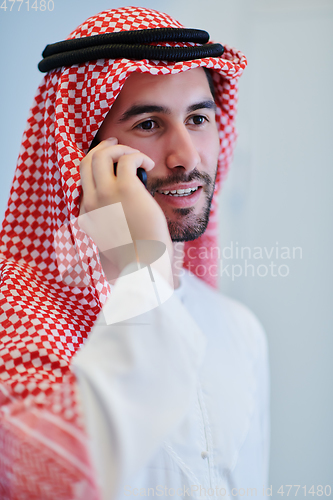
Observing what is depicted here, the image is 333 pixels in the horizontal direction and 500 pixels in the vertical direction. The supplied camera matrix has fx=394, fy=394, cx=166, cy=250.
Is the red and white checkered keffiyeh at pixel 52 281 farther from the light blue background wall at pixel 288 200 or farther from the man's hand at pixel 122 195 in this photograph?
the light blue background wall at pixel 288 200

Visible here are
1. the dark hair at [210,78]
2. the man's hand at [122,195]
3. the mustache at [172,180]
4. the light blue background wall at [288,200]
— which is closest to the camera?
the man's hand at [122,195]

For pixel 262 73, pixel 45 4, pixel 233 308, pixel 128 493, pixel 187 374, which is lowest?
pixel 128 493

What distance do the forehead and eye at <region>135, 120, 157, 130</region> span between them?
55mm

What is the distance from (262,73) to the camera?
191 cm

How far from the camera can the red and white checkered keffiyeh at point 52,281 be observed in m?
0.57

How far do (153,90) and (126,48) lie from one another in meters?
0.12

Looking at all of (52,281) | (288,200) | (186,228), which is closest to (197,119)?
(186,228)

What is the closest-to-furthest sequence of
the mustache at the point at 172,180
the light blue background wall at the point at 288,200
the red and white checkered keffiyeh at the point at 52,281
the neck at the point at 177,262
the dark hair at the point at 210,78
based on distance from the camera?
the red and white checkered keffiyeh at the point at 52,281, the mustache at the point at 172,180, the dark hair at the point at 210,78, the neck at the point at 177,262, the light blue background wall at the point at 288,200

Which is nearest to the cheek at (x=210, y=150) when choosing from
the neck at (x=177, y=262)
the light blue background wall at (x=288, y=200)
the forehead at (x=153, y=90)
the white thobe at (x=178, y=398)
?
the forehead at (x=153, y=90)

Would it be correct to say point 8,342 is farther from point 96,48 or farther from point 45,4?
point 45,4

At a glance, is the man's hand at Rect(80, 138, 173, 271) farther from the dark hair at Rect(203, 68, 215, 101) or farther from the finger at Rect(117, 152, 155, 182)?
the dark hair at Rect(203, 68, 215, 101)

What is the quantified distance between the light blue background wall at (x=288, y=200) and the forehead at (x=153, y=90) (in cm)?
89

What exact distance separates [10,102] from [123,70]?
80cm

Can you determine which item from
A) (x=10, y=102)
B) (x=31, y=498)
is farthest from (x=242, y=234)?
(x=31, y=498)
